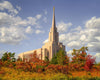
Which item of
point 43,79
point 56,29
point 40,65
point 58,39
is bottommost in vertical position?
point 43,79

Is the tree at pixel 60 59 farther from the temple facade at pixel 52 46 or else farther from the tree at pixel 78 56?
the temple facade at pixel 52 46

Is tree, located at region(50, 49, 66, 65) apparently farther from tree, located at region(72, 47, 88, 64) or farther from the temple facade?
the temple facade

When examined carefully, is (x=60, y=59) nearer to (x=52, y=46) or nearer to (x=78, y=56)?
(x=78, y=56)

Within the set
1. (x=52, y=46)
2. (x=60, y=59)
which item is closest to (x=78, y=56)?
(x=60, y=59)

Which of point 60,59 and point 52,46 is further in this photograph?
point 52,46

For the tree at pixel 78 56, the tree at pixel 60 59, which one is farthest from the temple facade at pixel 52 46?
the tree at pixel 78 56

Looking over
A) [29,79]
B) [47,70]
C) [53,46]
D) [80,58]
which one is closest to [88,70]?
[80,58]

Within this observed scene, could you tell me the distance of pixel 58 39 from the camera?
66.8 meters

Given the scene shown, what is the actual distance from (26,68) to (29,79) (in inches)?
196

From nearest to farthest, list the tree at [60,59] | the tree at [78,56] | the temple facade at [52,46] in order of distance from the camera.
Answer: the tree at [78,56]
the tree at [60,59]
the temple facade at [52,46]

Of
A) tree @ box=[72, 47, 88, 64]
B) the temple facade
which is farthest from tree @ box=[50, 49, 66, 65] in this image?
the temple facade

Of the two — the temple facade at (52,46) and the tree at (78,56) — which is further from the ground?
the temple facade at (52,46)

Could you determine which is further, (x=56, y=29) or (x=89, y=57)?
(x=56, y=29)

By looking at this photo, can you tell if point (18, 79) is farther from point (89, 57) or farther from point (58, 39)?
point (58, 39)
